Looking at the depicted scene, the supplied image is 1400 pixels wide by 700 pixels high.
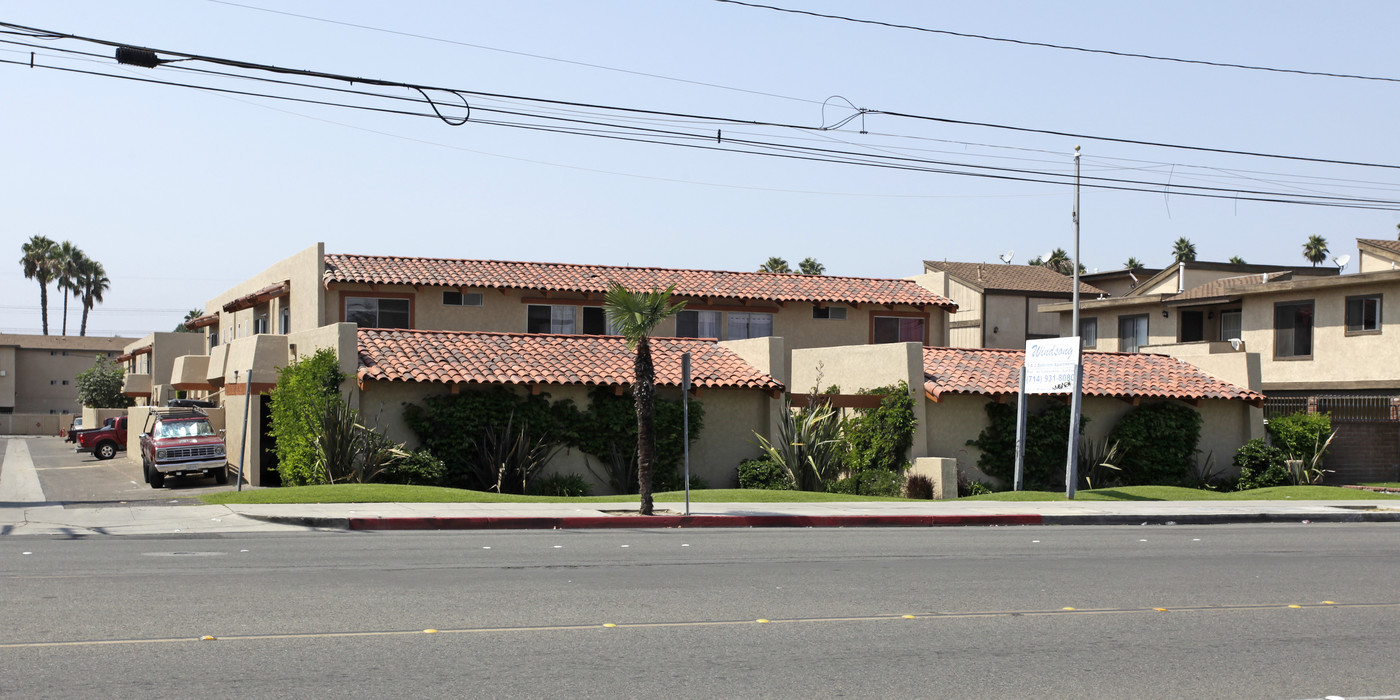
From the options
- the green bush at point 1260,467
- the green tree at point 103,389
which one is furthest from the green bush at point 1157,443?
the green tree at point 103,389

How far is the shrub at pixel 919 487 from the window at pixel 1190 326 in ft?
67.5

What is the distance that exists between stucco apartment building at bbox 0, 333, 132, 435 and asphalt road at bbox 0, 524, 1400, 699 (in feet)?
277

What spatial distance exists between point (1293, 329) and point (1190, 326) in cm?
483

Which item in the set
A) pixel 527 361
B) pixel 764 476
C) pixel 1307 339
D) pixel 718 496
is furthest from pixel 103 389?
pixel 1307 339

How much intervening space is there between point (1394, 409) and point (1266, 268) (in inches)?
678

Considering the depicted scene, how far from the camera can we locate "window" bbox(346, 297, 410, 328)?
3444cm

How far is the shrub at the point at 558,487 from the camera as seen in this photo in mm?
26625

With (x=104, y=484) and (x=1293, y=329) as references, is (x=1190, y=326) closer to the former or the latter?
(x=1293, y=329)

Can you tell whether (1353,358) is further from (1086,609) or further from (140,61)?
(140,61)

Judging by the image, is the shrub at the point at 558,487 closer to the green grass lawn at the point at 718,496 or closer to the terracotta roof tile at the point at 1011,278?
the green grass lawn at the point at 718,496

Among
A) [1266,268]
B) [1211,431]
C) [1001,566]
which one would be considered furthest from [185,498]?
[1266,268]

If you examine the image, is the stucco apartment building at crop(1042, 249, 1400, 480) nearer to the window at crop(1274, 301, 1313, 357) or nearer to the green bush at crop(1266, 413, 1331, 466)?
the window at crop(1274, 301, 1313, 357)

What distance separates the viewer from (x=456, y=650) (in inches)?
332

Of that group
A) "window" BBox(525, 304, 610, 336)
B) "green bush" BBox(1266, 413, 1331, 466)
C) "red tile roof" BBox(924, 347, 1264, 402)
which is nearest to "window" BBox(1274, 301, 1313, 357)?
"green bush" BBox(1266, 413, 1331, 466)
